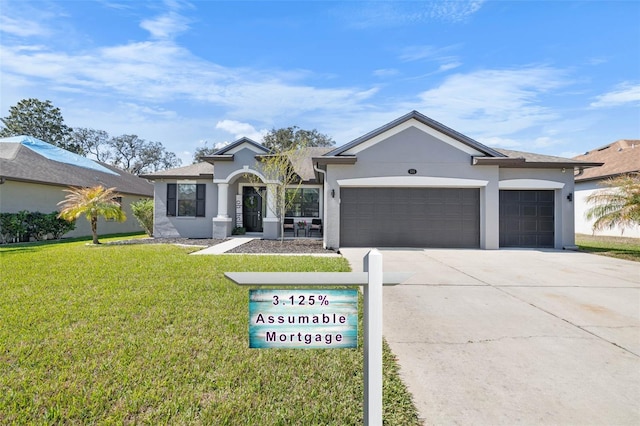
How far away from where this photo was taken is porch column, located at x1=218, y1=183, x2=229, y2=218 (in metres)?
15.7

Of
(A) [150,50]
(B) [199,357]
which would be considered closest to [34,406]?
(B) [199,357]

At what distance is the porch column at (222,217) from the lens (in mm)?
15672

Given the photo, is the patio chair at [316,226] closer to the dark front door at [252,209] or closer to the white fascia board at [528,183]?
the dark front door at [252,209]

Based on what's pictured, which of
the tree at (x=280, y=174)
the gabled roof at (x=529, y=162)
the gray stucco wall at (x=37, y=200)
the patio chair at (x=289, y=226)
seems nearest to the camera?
the gabled roof at (x=529, y=162)


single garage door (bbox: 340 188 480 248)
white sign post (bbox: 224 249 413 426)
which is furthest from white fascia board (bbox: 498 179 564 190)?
white sign post (bbox: 224 249 413 426)

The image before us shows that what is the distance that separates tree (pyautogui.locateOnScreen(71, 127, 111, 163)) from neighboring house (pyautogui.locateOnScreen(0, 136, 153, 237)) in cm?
2859

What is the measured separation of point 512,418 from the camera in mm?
2555

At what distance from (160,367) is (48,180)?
18.2 metres

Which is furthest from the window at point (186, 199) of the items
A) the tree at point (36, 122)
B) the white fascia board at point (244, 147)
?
the tree at point (36, 122)

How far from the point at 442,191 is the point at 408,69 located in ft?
18.2

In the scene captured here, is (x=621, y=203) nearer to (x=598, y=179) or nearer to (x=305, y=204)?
(x=598, y=179)

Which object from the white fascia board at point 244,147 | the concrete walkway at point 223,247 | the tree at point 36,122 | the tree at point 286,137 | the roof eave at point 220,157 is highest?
the tree at point 36,122

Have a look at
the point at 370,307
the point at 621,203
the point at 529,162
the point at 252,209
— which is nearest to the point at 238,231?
the point at 252,209

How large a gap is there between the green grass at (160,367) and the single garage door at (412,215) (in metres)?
7.93
